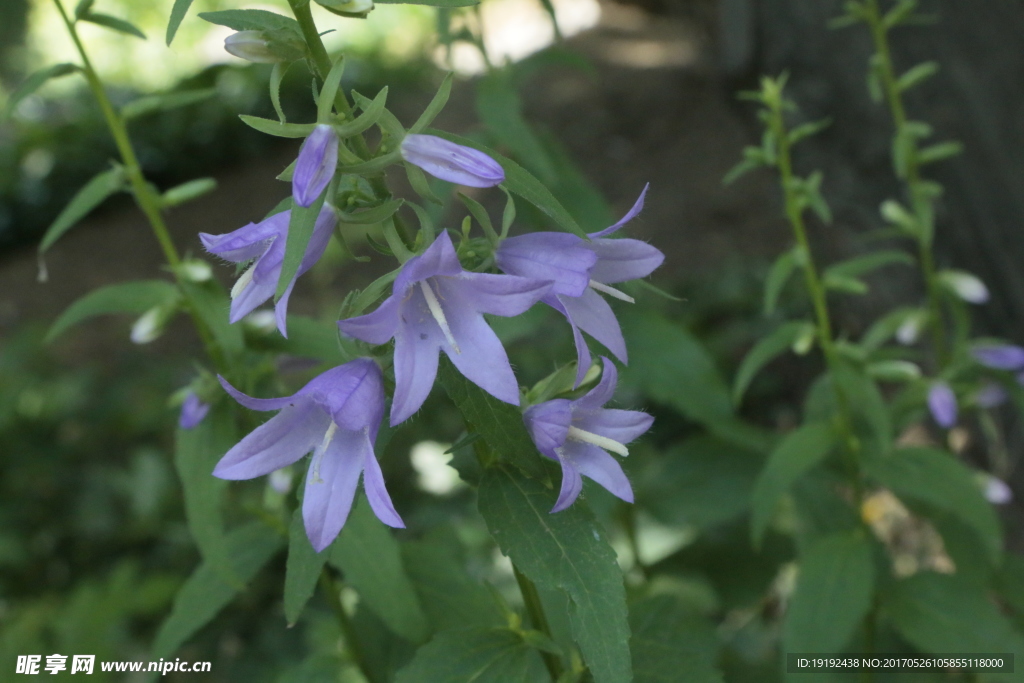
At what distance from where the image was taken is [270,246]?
3.99ft

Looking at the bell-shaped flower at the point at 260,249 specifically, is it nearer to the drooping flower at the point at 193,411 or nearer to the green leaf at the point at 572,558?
the green leaf at the point at 572,558

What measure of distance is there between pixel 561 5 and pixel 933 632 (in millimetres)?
10491

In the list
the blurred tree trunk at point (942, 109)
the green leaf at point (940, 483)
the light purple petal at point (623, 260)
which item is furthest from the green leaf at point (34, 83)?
the blurred tree trunk at point (942, 109)

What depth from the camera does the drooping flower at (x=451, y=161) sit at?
1137mm

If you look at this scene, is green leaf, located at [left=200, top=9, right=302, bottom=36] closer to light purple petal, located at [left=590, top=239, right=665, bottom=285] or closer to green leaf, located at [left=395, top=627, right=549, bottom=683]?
light purple petal, located at [left=590, top=239, right=665, bottom=285]

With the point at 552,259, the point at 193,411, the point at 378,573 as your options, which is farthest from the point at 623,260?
the point at 193,411

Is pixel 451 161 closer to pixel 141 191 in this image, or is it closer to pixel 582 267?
pixel 582 267

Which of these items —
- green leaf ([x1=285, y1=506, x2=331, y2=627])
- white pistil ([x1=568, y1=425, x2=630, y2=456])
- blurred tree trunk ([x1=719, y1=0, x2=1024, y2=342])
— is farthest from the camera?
blurred tree trunk ([x1=719, y1=0, x2=1024, y2=342])

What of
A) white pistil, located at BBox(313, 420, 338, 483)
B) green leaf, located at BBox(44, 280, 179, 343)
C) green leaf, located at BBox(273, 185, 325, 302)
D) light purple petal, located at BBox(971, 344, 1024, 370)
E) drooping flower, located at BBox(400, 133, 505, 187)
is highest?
drooping flower, located at BBox(400, 133, 505, 187)

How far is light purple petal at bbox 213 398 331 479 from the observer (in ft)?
4.05

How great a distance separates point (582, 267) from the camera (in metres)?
1.21

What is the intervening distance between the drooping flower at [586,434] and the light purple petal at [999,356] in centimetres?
174

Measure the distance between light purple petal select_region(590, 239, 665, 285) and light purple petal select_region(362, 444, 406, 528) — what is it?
0.49 metres

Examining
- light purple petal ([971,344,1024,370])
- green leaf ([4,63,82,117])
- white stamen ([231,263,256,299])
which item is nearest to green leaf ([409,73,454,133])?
white stamen ([231,263,256,299])
